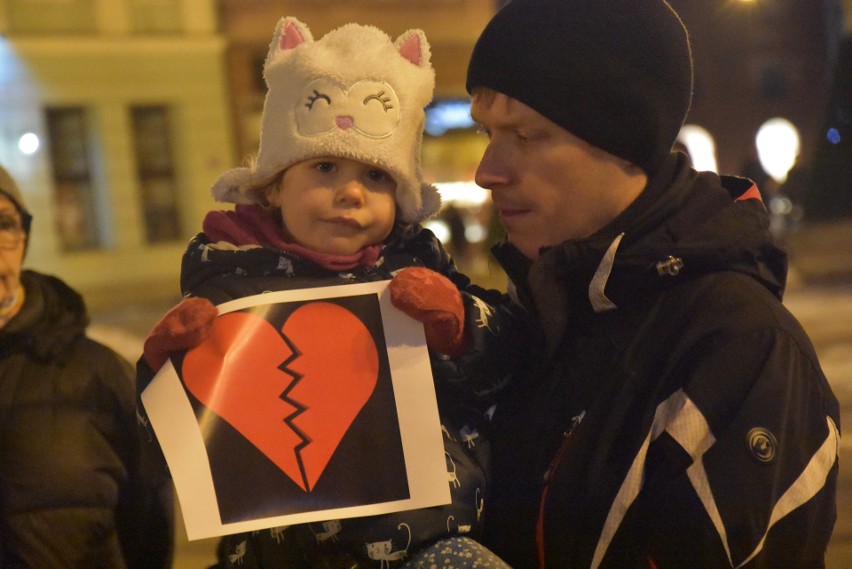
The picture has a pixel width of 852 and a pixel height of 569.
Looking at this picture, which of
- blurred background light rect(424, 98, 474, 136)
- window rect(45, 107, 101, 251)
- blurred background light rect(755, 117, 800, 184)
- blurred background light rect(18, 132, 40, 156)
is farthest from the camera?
blurred background light rect(424, 98, 474, 136)

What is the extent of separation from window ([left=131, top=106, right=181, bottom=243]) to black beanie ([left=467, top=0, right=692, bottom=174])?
19.4 m

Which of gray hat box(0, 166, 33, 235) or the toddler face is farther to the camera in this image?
gray hat box(0, 166, 33, 235)

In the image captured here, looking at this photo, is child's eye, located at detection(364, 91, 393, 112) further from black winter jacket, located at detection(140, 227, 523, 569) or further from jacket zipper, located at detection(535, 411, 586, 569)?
jacket zipper, located at detection(535, 411, 586, 569)

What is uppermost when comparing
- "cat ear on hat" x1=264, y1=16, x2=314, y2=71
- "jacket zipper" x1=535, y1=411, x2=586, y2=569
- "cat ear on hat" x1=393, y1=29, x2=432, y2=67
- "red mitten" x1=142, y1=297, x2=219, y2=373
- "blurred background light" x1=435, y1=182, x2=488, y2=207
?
"cat ear on hat" x1=264, y1=16, x2=314, y2=71

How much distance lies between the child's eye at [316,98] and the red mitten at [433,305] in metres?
0.44

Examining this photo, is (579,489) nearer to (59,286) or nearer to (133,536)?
(133,536)

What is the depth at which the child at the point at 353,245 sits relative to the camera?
76.4 inches

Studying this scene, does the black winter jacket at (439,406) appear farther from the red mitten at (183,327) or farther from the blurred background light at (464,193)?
the blurred background light at (464,193)

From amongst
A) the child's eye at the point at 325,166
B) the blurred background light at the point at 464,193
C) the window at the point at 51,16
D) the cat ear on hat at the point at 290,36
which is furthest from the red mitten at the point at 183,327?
the window at the point at 51,16

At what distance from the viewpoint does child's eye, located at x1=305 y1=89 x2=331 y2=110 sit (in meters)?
2.20

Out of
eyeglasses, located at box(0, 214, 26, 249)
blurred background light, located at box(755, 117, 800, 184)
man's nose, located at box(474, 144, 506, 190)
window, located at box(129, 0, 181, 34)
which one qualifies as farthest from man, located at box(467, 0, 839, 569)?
window, located at box(129, 0, 181, 34)

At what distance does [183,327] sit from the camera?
6.31 ft

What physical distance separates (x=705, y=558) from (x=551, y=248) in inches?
23.8

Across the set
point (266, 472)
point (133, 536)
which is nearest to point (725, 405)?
point (266, 472)
